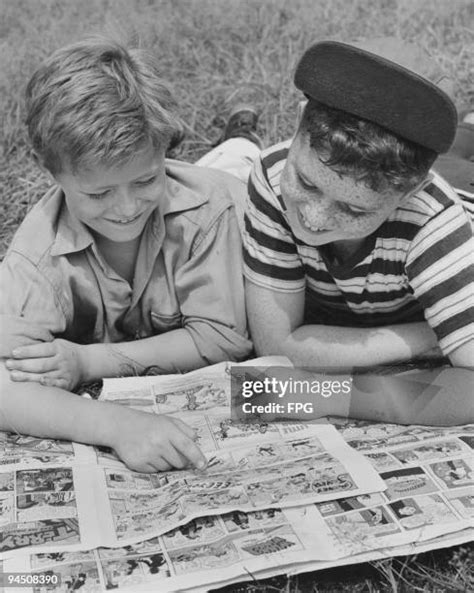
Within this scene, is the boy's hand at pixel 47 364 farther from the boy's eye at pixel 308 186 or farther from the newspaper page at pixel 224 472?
the boy's eye at pixel 308 186

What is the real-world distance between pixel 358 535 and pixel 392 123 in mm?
756

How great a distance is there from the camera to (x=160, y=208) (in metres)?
2.21

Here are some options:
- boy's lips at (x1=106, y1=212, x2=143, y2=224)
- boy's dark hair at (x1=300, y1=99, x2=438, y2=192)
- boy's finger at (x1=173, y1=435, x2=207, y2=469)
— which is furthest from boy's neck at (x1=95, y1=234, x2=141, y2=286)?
boy's dark hair at (x1=300, y1=99, x2=438, y2=192)

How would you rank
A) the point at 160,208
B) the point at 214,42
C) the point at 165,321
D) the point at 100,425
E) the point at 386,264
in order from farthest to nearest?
the point at 214,42 → the point at 165,321 → the point at 160,208 → the point at 386,264 → the point at 100,425

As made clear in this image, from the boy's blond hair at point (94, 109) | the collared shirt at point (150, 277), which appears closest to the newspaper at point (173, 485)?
the collared shirt at point (150, 277)

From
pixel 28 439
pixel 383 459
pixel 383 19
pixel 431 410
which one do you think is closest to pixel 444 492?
pixel 383 459

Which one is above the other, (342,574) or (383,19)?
(383,19)

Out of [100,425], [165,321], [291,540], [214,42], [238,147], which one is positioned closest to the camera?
[291,540]

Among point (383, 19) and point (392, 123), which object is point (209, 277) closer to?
point (392, 123)

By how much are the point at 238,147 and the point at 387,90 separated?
141 centimetres

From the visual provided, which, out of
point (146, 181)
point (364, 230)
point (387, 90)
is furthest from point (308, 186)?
point (146, 181)

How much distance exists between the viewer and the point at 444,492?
179 cm

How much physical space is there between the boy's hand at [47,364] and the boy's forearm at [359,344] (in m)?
0.52

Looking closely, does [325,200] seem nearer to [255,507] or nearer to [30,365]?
[255,507]
